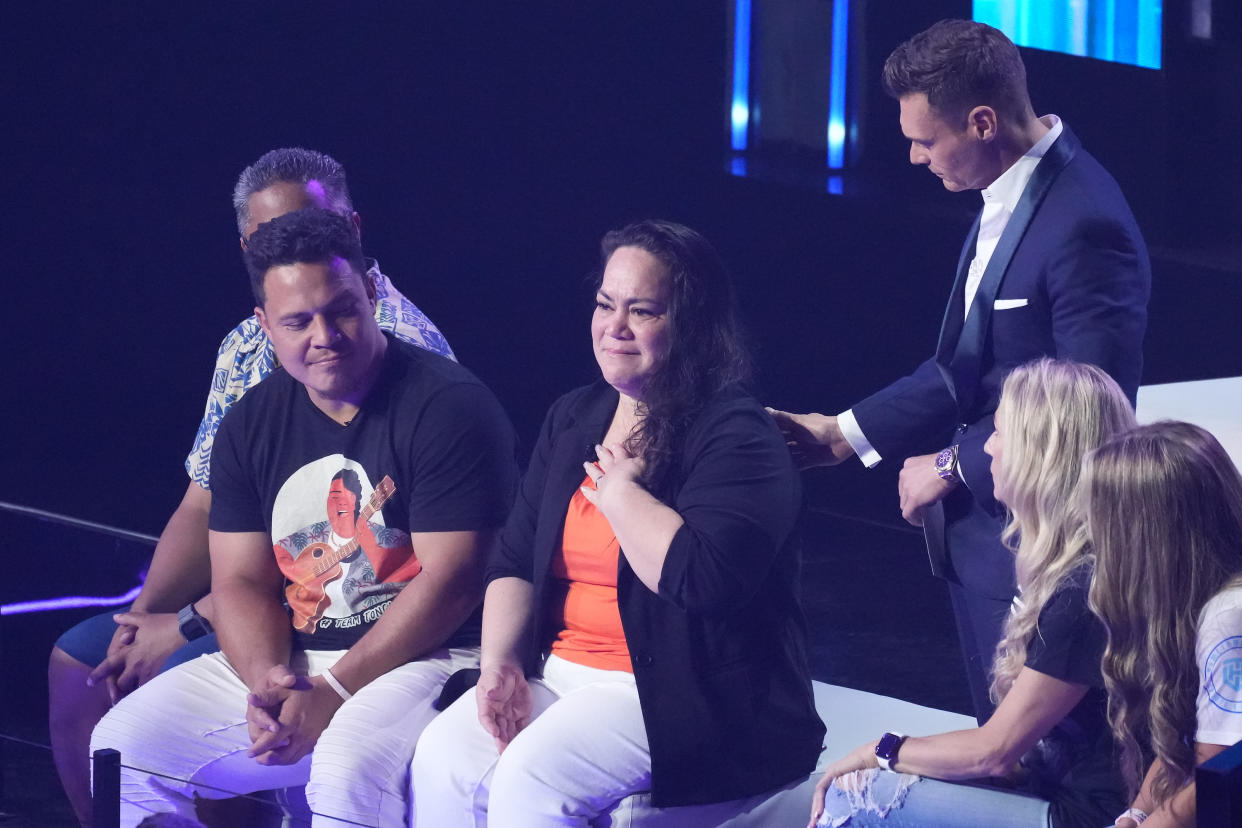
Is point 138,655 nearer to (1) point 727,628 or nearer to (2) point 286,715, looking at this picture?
(2) point 286,715

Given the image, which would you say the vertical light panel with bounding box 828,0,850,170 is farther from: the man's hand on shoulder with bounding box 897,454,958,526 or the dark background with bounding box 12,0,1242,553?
the man's hand on shoulder with bounding box 897,454,958,526

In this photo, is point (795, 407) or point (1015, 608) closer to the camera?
point (1015, 608)

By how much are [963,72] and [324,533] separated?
126cm

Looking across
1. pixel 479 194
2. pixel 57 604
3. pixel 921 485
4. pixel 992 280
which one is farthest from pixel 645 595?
pixel 479 194

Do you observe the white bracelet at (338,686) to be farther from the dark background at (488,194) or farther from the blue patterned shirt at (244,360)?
the dark background at (488,194)

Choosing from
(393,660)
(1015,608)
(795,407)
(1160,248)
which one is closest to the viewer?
(1015,608)

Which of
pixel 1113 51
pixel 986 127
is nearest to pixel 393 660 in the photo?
pixel 986 127

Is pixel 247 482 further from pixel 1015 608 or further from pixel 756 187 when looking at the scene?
pixel 756 187

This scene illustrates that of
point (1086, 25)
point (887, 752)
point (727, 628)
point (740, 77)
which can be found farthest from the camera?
point (740, 77)

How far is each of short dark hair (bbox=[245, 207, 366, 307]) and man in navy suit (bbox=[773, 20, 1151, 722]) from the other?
957 millimetres

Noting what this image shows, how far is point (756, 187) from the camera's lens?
5.54 metres

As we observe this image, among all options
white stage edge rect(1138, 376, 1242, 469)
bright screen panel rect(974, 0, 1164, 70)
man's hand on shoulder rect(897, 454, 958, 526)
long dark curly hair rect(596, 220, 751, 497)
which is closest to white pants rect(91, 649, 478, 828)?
long dark curly hair rect(596, 220, 751, 497)

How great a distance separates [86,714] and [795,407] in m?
3.12

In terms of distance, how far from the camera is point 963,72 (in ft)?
7.25
